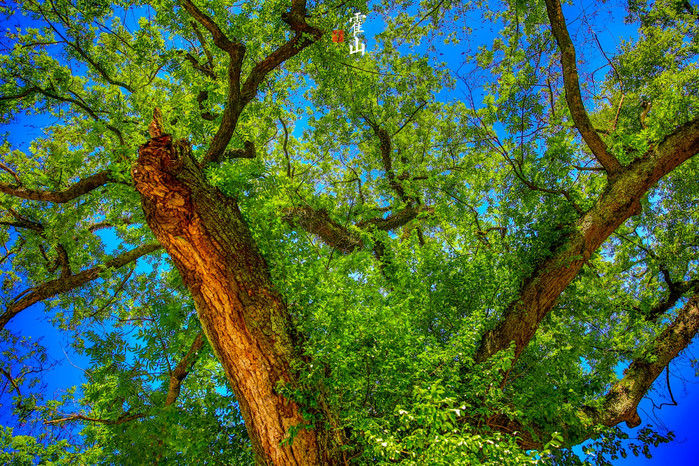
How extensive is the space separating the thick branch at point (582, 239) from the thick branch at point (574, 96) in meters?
0.37

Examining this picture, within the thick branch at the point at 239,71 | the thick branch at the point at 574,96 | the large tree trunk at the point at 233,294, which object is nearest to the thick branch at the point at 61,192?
the thick branch at the point at 239,71

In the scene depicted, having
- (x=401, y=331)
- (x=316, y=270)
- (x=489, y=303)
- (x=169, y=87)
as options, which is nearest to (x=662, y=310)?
(x=489, y=303)

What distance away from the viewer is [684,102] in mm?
6949

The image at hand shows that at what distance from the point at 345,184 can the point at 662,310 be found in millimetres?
8166

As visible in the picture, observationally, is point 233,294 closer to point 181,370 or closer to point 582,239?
point 181,370

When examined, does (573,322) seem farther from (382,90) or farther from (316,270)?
(382,90)

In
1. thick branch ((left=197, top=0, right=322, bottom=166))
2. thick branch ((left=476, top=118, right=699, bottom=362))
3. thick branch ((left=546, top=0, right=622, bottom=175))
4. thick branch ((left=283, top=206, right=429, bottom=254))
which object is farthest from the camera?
thick branch ((left=283, top=206, right=429, bottom=254))

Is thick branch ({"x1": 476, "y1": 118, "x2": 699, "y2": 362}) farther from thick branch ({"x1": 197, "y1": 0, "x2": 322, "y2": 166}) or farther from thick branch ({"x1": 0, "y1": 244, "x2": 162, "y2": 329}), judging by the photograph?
thick branch ({"x1": 0, "y1": 244, "x2": 162, "y2": 329})

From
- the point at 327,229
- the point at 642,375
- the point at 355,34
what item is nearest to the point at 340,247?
the point at 327,229

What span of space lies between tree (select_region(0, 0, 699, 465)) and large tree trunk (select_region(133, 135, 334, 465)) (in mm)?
23

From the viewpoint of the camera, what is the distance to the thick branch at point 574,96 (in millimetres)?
5789

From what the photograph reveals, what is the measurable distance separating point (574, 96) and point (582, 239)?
2.17m

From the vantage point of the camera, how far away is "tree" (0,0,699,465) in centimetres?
385

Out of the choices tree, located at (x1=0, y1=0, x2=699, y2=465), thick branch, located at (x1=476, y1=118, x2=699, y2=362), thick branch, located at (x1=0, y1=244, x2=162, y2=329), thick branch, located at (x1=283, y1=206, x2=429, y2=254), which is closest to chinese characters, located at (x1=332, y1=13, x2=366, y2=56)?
tree, located at (x1=0, y1=0, x2=699, y2=465)
